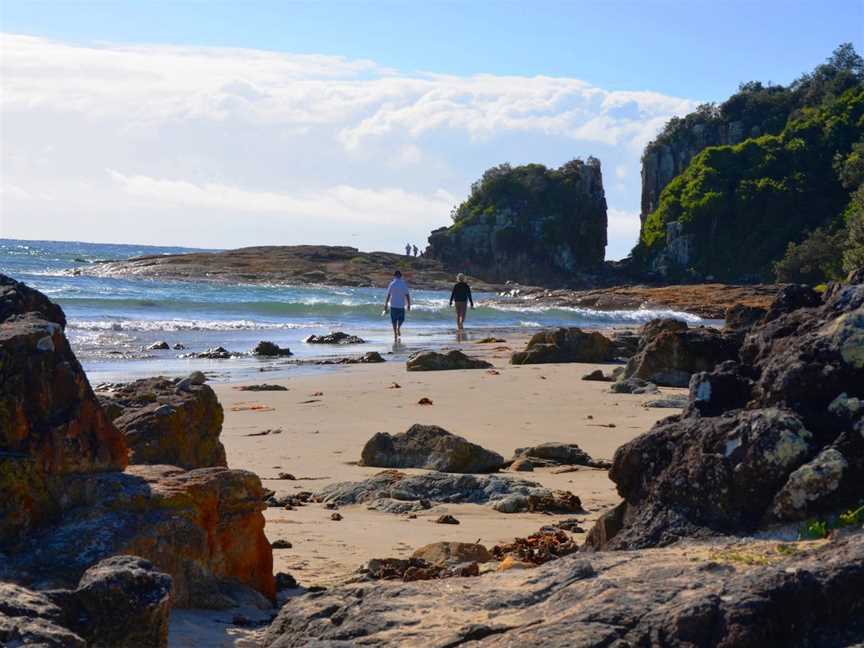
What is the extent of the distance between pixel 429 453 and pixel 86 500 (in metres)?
4.17

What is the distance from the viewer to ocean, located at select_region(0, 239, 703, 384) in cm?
2052

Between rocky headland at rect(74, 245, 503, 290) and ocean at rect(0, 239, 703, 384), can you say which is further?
rocky headland at rect(74, 245, 503, 290)

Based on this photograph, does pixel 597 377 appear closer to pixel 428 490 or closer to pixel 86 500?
pixel 428 490

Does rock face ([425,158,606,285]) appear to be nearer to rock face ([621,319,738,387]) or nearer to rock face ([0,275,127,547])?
rock face ([621,319,738,387])

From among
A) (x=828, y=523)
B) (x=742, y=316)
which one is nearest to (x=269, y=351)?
(x=742, y=316)

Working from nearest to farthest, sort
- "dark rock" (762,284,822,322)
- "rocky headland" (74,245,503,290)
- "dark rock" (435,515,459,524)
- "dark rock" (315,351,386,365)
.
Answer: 1. "dark rock" (762,284,822,322)
2. "dark rock" (435,515,459,524)
3. "dark rock" (315,351,386,365)
4. "rocky headland" (74,245,503,290)


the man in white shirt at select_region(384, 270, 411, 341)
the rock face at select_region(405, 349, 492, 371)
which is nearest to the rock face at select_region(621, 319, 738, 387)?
the rock face at select_region(405, 349, 492, 371)

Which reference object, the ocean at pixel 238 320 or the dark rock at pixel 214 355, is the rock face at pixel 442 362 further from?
the dark rock at pixel 214 355

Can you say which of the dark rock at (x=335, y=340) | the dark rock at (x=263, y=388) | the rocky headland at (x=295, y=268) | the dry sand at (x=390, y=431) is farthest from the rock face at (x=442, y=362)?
the rocky headland at (x=295, y=268)

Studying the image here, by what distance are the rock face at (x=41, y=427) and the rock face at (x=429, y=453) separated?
370cm

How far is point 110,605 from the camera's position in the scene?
3959 mm

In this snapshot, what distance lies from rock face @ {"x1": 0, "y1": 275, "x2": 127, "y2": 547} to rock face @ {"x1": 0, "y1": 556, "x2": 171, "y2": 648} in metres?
0.89

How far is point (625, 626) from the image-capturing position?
361cm

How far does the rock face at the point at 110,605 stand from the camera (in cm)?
377
